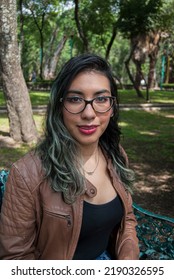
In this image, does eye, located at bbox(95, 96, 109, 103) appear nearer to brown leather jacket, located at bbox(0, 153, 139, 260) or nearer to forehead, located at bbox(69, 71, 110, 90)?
forehead, located at bbox(69, 71, 110, 90)

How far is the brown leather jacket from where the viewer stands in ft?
5.70

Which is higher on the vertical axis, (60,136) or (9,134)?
(60,136)

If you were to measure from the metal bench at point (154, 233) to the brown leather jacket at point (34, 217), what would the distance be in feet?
2.54

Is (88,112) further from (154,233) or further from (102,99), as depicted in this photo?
(154,233)

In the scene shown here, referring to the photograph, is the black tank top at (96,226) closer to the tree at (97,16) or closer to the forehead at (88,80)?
the forehead at (88,80)

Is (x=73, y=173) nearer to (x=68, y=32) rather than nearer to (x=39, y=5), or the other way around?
(x=39, y=5)

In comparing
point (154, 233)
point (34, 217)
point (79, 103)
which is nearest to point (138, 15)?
point (154, 233)

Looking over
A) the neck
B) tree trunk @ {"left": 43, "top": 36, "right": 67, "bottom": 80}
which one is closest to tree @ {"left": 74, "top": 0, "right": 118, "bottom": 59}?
tree trunk @ {"left": 43, "top": 36, "right": 67, "bottom": 80}

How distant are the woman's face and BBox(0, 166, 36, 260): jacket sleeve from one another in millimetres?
360

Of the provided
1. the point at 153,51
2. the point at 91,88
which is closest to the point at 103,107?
the point at 91,88

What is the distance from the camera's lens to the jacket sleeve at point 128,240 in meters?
2.07

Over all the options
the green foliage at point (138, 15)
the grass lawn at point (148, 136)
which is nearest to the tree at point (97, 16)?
the green foliage at point (138, 15)

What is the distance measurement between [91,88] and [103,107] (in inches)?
4.6
